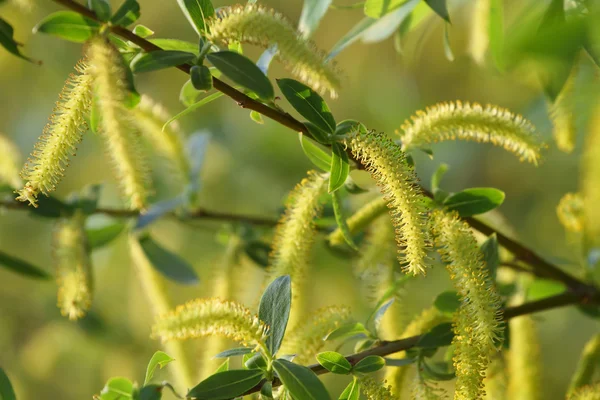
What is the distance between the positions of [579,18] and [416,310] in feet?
4.24

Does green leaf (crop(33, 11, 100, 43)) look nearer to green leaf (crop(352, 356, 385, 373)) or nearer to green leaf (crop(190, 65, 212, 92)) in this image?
green leaf (crop(190, 65, 212, 92))

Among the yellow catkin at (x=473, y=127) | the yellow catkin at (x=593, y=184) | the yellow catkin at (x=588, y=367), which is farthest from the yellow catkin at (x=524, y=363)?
the yellow catkin at (x=473, y=127)

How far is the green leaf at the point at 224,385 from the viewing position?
1.89 feet

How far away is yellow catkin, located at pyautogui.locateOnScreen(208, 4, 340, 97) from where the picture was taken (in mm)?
593

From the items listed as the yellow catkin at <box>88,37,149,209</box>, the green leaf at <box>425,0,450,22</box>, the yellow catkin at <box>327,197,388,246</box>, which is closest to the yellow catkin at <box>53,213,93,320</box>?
the yellow catkin at <box>88,37,149,209</box>

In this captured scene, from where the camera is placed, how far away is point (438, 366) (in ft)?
2.54

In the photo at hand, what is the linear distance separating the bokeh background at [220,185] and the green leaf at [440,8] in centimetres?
79

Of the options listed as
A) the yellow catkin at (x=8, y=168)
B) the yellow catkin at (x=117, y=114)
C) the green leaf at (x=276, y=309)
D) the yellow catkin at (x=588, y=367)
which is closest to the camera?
the yellow catkin at (x=117, y=114)

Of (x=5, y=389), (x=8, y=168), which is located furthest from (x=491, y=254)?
(x=8, y=168)

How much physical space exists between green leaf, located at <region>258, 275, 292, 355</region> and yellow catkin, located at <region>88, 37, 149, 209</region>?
0.48 feet

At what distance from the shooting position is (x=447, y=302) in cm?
73

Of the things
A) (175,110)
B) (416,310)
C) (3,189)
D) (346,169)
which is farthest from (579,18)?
(175,110)

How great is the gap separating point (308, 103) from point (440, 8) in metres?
0.24

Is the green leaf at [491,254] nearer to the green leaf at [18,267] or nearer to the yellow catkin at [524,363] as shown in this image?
the yellow catkin at [524,363]
